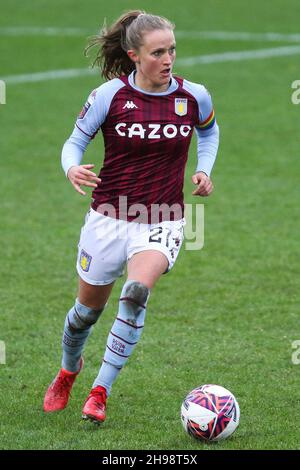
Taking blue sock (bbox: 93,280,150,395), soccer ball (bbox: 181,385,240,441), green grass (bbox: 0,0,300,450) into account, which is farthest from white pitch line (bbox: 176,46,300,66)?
soccer ball (bbox: 181,385,240,441)

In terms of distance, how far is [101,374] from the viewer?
6.65 m

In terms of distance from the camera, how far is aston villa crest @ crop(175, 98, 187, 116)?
679 centimetres

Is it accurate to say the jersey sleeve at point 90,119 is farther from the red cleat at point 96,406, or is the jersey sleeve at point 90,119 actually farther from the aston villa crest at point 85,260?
the red cleat at point 96,406

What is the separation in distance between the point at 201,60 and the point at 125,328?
14.7 metres

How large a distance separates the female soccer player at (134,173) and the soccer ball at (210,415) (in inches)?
20.7

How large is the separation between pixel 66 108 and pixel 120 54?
10418 mm

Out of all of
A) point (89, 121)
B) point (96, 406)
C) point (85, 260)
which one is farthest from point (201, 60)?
point (96, 406)

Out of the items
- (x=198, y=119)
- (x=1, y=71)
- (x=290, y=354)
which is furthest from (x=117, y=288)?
(x=1, y=71)

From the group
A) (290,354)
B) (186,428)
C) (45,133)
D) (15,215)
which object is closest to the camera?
(186,428)

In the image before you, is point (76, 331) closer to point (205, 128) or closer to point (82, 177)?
point (82, 177)

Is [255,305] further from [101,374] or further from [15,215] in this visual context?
[15,215]

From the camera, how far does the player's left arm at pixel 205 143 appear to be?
267 inches

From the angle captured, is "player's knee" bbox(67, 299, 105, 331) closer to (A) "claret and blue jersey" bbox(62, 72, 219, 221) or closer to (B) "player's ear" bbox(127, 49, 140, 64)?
(A) "claret and blue jersey" bbox(62, 72, 219, 221)

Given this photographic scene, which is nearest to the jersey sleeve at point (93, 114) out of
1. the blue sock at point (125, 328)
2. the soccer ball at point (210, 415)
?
the blue sock at point (125, 328)
